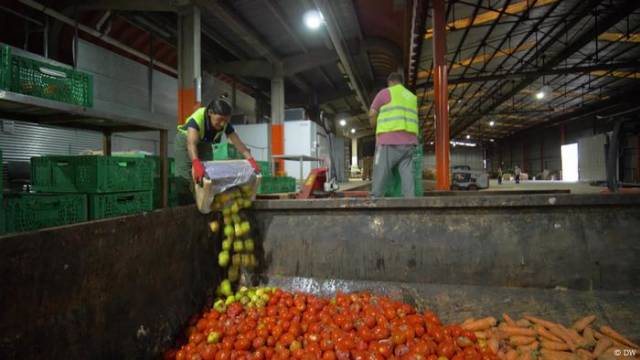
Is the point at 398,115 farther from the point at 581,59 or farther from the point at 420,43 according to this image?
the point at 581,59

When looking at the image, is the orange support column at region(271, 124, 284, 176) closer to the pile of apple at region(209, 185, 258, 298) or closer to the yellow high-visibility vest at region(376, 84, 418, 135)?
the yellow high-visibility vest at region(376, 84, 418, 135)

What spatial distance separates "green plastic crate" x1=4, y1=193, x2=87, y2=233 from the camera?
247 centimetres

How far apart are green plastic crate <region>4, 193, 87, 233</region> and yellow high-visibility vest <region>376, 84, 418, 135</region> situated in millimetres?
3435

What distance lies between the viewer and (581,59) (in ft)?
46.8

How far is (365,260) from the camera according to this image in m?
3.04

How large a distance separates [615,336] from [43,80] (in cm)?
514

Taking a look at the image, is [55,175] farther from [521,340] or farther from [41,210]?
[521,340]

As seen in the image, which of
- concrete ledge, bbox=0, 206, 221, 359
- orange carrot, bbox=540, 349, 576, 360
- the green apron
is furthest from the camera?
the green apron

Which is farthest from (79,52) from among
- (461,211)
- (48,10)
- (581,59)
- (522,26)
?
(581,59)

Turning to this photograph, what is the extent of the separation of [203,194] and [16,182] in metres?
5.61

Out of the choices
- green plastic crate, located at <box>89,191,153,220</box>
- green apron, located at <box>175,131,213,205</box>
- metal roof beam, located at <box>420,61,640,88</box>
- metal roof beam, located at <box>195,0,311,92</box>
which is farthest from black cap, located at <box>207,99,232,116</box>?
metal roof beam, located at <box>420,61,640,88</box>

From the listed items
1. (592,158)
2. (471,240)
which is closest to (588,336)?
(471,240)

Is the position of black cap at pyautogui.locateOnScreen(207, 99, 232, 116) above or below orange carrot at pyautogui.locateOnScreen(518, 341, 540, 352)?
above

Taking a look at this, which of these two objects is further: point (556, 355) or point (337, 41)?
point (337, 41)
